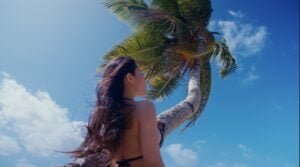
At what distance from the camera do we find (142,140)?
2.19 meters

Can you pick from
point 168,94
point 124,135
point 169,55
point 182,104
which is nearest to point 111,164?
point 124,135

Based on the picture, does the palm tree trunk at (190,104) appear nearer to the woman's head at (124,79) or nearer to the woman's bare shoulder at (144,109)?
the woman's head at (124,79)

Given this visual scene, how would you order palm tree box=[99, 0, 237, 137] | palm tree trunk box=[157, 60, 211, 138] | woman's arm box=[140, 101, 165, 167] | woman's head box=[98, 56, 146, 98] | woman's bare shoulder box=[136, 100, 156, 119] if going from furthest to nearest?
palm tree box=[99, 0, 237, 137], palm tree trunk box=[157, 60, 211, 138], woman's head box=[98, 56, 146, 98], woman's bare shoulder box=[136, 100, 156, 119], woman's arm box=[140, 101, 165, 167]

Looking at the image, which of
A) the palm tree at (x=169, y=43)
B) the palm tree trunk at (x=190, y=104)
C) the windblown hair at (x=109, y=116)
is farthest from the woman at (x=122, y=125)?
the palm tree at (x=169, y=43)

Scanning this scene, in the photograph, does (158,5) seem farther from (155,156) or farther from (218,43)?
(155,156)

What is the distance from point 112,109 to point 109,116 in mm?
52

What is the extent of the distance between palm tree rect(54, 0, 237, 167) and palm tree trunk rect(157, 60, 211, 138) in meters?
0.03

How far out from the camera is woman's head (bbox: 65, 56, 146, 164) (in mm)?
2311

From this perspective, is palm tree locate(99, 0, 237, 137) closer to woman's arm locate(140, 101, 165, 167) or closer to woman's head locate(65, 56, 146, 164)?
woman's head locate(65, 56, 146, 164)

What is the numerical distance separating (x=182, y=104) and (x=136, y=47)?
154 inches

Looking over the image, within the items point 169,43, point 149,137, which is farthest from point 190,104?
point 149,137

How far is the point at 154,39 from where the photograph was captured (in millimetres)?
10469

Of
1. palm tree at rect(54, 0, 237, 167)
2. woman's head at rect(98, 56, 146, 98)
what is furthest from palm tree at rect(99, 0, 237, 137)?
woman's head at rect(98, 56, 146, 98)

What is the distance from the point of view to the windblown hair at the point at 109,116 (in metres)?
2.31
